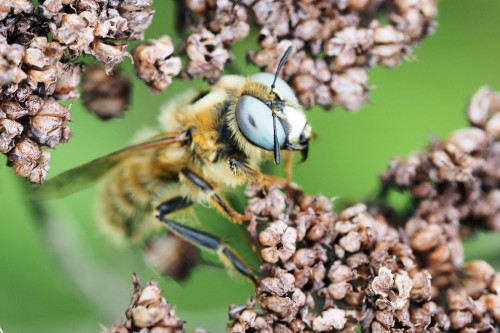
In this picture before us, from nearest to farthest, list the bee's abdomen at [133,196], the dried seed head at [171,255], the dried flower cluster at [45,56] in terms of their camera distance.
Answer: the dried flower cluster at [45,56] < the bee's abdomen at [133,196] < the dried seed head at [171,255]

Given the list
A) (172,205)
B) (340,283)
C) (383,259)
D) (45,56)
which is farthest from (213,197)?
(45,56)

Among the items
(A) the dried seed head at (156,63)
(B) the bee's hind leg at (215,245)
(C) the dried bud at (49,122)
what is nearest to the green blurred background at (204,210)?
(B) the bee's hind leg at (215,245)

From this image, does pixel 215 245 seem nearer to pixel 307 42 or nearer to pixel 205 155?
pixel 205 155

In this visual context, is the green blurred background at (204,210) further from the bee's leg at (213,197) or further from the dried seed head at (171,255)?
the bee's leg at (213,197)

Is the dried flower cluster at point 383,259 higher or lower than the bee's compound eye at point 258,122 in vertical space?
lower

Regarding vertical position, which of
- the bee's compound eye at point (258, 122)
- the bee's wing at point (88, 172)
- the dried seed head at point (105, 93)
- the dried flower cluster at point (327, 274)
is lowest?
the dried flower cluster at point (327, 274)

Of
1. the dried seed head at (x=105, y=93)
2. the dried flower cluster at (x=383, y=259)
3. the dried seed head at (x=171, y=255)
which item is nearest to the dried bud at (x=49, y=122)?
the dried seed head at (x=105, y=93)

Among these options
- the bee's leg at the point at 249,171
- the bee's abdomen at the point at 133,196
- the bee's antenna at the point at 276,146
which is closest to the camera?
the bee's antenna at the point at 276,146

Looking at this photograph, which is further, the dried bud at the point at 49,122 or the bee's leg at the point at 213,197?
the bee's leg at the point at 213,197
